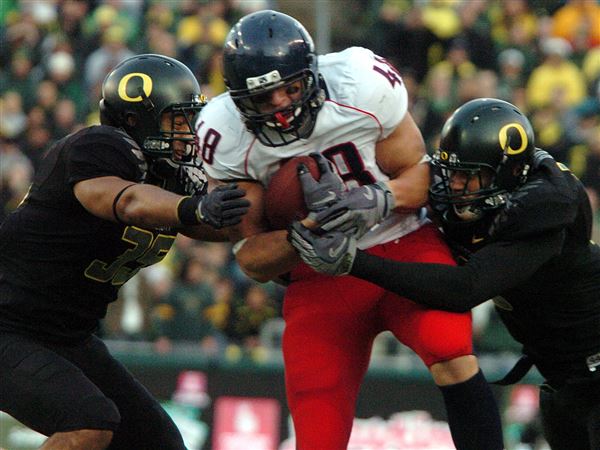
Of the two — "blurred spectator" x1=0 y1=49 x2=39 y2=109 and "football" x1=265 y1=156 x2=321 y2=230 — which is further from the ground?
"football" x1=265 y1=156 x2=321 y2=230

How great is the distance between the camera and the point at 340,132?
455 centimetres

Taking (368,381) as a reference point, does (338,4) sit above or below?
above

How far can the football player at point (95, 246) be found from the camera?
4.46 meters

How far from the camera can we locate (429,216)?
4.86m

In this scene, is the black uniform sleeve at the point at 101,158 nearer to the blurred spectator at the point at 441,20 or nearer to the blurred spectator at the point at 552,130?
the blurred spectator at the point at 552,130

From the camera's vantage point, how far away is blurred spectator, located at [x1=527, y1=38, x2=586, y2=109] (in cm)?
1030

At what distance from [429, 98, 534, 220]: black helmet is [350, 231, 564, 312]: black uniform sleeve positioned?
190 millimetres

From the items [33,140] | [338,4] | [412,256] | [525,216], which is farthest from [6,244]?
[338,4]

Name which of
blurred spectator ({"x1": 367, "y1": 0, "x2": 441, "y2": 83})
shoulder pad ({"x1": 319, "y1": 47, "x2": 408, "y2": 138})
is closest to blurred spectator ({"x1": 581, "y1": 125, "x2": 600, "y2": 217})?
blurred spectator ({"x1": 367, "y1": 0, "x2": 441, "y2": 83})

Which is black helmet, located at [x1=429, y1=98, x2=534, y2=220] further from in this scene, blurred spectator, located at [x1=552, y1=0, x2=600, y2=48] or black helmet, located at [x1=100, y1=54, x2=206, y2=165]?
blurred spectator, located at [x1=552, y1=0, x2=600, y2=48]

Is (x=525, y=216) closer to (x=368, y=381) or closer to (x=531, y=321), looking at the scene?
(x=531, y=321)

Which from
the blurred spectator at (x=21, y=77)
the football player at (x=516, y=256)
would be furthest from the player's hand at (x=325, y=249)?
the blurred spectator at (x=21, y=77)

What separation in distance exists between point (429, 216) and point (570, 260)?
22.1 inches

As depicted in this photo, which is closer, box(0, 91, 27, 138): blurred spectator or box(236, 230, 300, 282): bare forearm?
box(236, 230, 300, 282): bare forearm
